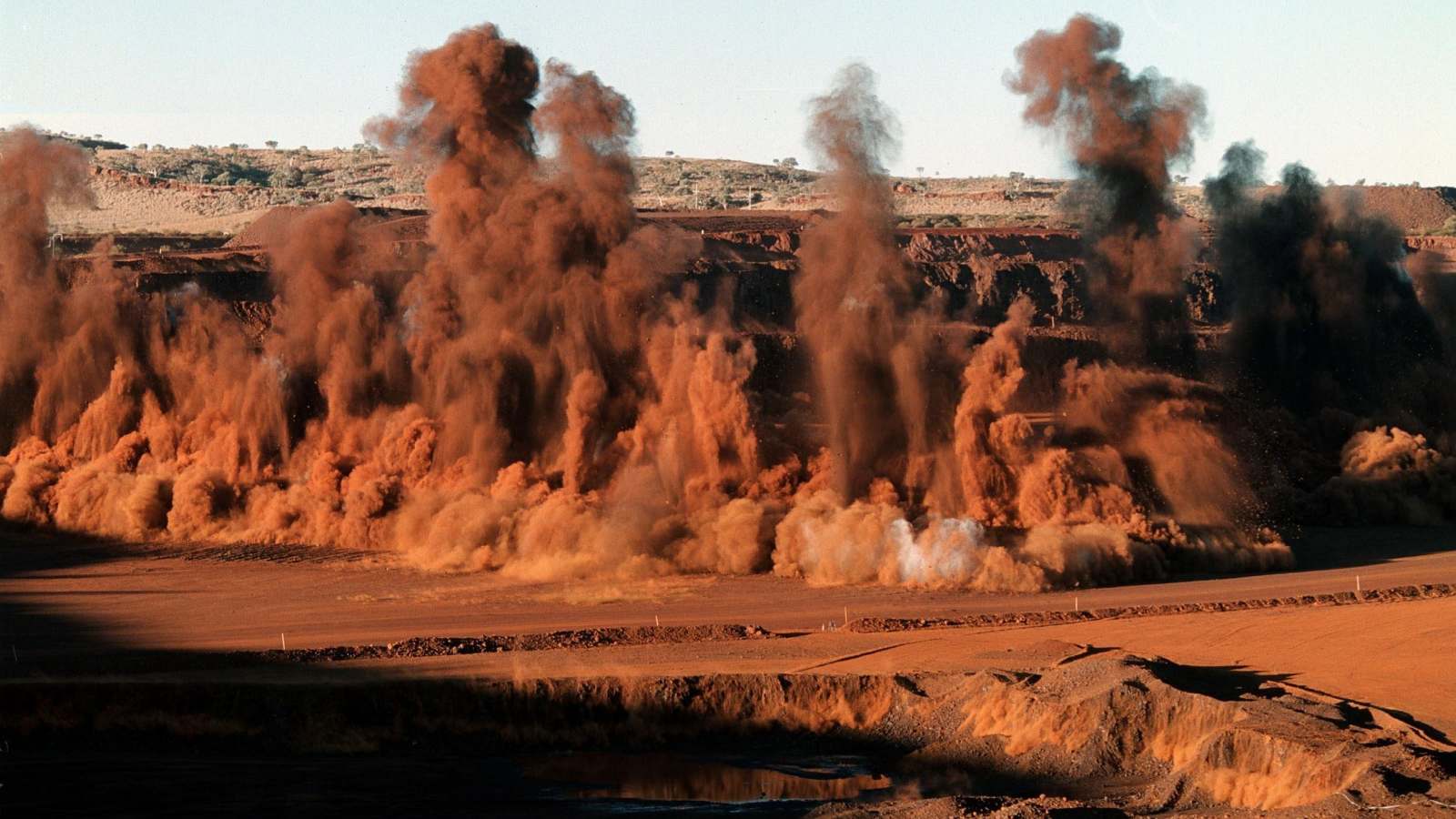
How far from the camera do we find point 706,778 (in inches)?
1323

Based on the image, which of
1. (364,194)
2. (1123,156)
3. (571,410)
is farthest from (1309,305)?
(364,194)

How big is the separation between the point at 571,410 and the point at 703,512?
222 inches

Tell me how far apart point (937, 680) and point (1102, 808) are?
8.96 meters

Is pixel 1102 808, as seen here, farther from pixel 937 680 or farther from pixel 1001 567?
pixel 1001 567

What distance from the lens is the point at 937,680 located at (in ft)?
120

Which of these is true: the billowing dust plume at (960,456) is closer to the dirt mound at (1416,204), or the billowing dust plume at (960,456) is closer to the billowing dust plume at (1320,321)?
the billowing dust plume at (1320,321)

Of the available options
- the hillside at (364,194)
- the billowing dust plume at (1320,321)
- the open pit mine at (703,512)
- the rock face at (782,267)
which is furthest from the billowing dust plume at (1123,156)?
the hillside at (364,194)

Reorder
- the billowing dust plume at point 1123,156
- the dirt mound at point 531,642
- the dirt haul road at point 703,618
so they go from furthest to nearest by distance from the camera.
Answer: the billowing dust plume at point 1123,156, the dirt mound at point 531,642, the dirt haul road at point 703,618

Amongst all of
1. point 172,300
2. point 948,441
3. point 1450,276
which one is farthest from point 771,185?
point 948,441

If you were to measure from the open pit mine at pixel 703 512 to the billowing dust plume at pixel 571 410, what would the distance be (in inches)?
5.5

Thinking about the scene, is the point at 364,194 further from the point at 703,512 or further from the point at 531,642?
the point at 531,642

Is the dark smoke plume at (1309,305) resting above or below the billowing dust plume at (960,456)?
above

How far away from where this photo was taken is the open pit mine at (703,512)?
109 ft

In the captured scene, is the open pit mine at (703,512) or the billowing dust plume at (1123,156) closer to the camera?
the open pit mine at (703,512)
